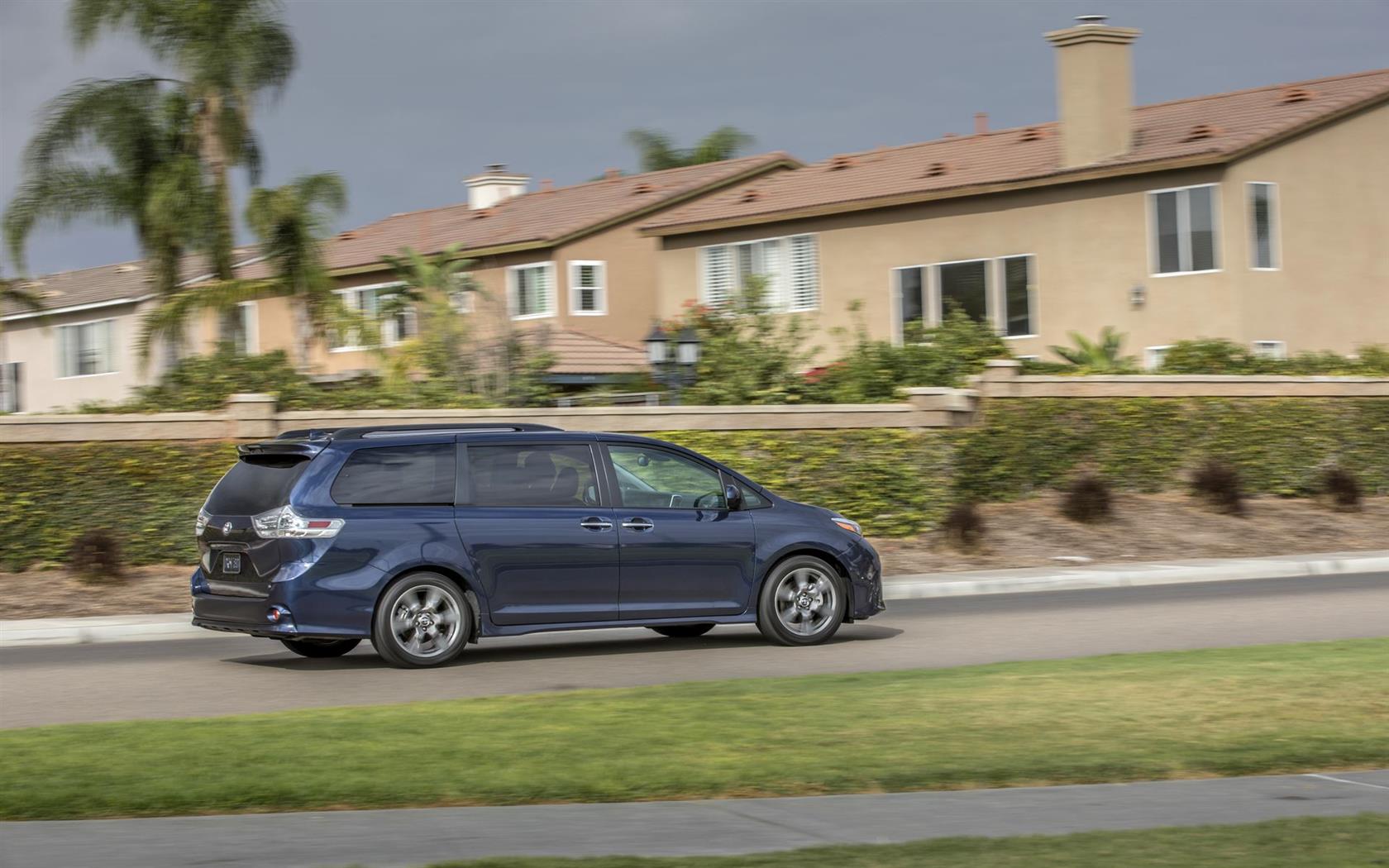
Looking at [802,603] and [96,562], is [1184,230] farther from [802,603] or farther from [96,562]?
[96,562]

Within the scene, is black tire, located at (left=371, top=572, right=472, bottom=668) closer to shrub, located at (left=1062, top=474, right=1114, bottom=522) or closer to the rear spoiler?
the rear spoiler

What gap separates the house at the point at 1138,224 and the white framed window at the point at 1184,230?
0.11 feet

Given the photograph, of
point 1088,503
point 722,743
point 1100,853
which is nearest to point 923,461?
point 1088,503

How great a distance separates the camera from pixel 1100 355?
29.5 m

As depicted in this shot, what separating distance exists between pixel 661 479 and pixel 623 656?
1.44 meters

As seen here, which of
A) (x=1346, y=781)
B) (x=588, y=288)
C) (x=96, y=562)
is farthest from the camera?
(x=588, y=288)

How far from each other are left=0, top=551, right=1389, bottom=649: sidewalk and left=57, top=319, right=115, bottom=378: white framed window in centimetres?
3437

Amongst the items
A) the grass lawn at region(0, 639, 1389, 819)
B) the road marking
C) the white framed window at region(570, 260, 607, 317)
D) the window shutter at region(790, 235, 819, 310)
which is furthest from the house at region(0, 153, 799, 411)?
the road marking

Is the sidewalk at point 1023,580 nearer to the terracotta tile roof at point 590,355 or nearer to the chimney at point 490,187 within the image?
the terracotta tile roof at point 590,355

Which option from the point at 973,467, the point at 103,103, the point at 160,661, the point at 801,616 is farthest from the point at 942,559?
the point at 103,103

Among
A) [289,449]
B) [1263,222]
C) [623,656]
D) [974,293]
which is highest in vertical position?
[1263,222]

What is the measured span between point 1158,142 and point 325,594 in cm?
2454

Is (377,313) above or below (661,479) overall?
above

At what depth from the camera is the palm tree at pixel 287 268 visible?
92.5ft
